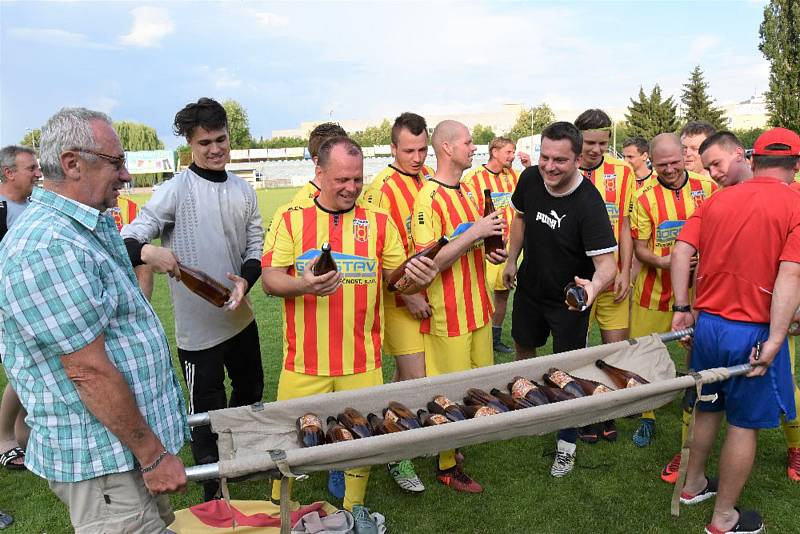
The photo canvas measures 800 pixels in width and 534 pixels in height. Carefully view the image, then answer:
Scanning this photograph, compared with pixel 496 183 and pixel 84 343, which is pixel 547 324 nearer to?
pixel 84 343

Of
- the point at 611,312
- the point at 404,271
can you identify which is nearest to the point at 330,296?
the point at 404,271

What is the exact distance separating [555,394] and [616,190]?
2683 millimetres

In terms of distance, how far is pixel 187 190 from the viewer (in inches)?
145

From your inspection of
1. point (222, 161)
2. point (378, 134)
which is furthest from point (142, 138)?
point (222, 161)

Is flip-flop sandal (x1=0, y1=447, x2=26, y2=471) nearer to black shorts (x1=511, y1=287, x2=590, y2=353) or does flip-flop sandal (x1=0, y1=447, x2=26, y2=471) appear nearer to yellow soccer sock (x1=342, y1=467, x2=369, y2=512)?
yellow soccer sock (x1=342, y1=467, x2=369, y2=512)

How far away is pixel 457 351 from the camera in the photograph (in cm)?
404

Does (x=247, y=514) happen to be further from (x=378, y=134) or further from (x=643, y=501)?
(x=378, y=134)

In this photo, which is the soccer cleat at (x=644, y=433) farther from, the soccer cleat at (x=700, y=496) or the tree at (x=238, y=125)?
the tree at (x=238, y=125)

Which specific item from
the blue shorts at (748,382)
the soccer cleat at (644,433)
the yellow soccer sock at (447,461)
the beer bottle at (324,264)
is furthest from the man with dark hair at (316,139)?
the soccer cleat at (644,433)

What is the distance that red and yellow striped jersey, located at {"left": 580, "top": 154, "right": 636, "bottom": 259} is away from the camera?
506 centimetres

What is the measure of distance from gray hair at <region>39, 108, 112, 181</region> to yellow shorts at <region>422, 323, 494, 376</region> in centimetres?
262

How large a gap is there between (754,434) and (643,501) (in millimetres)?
887

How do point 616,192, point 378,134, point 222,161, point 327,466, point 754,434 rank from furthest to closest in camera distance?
point 378,134 → point 616,192 → point 222,161 → point 754,434 → point 327,466

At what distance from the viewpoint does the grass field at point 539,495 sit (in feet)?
11.9
